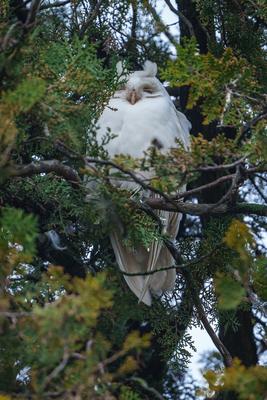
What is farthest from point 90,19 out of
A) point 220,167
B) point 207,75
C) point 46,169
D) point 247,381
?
point 247,381

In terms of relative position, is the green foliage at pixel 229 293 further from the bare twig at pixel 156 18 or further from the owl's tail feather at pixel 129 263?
the bare twig at pixel 156 18

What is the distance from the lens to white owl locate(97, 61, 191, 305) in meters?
3.45

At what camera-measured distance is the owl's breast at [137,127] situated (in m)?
3.50

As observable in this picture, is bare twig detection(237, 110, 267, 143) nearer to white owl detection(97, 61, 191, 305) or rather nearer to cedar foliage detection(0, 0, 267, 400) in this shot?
cedar foliage detection(0, 0, 267, 400)

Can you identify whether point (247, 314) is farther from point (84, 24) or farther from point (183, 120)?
point (84, 24)

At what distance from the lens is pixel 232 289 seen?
1981 millimetres

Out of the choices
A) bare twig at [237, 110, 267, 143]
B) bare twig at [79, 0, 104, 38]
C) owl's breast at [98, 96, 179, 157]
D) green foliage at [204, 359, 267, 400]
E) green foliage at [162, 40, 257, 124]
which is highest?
bare twig at [79, 0, 104, 38]

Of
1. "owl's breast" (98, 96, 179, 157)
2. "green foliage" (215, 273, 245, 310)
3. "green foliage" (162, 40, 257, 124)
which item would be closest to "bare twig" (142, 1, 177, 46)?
"owl's breast" (98, 96, 179, 157)

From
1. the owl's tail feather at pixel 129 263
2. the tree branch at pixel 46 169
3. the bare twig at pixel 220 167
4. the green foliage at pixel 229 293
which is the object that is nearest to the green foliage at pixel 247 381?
the green foliage at pixel 229 293

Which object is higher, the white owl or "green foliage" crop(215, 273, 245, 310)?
the white owl

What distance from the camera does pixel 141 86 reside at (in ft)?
12.1

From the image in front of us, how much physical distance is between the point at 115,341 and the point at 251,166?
54cm

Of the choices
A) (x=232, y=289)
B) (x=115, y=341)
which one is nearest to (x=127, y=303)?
(x=115, y=341)

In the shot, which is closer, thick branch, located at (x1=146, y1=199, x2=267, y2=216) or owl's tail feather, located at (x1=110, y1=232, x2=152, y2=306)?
thick branch, located at (x1=146, y1=199, x2=267, y2=216)
